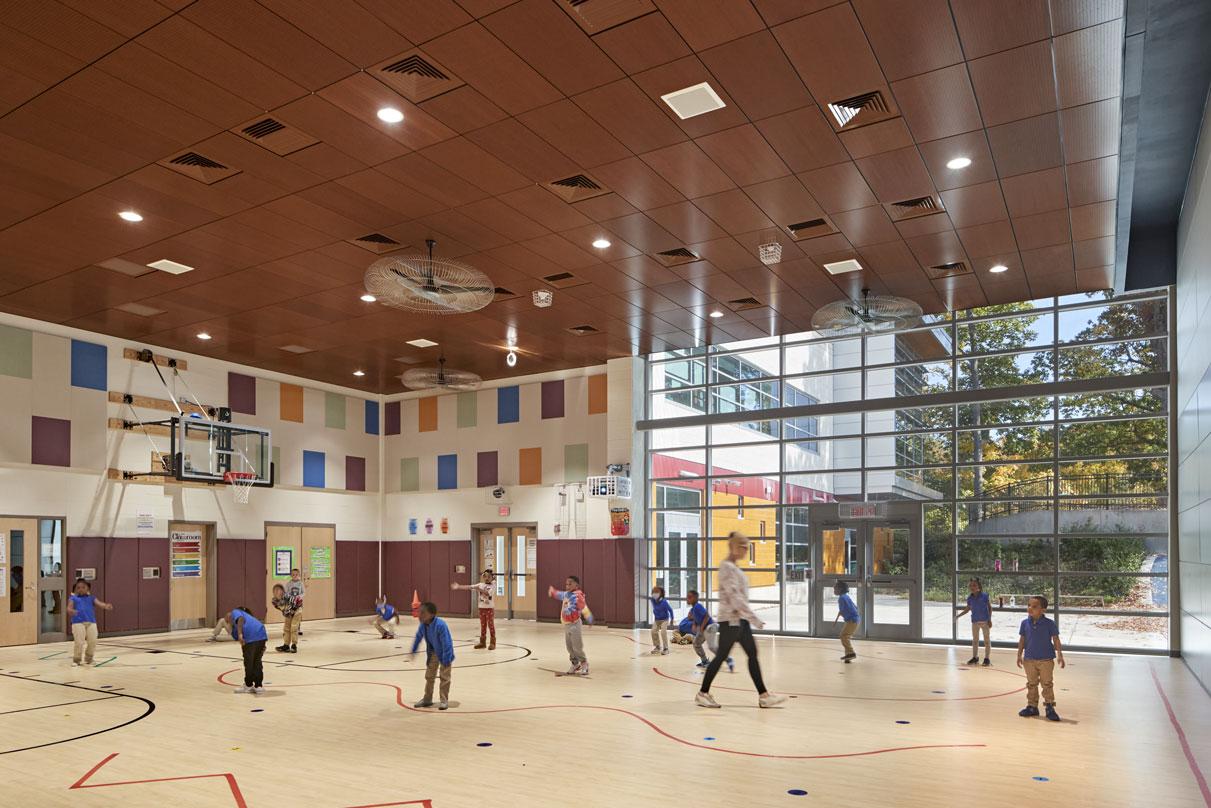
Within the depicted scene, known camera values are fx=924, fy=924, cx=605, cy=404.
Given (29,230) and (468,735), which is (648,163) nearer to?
(468,735)

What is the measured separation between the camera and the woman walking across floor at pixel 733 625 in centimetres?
995

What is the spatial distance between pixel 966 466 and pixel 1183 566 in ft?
12.9

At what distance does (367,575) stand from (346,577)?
2.41ft

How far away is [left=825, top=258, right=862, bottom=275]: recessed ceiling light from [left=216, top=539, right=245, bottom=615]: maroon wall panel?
14.0 meters

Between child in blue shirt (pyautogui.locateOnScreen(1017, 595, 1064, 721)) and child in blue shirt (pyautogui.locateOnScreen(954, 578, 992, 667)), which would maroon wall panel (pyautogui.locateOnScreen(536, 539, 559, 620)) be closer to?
child in blue shirt (pyautogui.locateOnScreen(954, 578, 992, 667))

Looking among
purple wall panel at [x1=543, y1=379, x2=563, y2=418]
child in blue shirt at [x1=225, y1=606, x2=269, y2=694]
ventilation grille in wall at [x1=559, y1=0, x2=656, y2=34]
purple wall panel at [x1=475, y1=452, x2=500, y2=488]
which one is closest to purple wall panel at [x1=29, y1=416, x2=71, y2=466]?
child in blue shirt at [x1=225, y1=606, x2=269, y2=694]

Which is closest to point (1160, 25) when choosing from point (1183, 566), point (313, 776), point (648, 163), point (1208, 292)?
point (1208, 292)

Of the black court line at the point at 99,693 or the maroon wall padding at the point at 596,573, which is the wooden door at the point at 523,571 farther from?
the black court line at the point at 99,693

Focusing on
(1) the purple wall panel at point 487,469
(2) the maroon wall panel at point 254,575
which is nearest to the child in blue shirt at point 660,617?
(1) the purple wall panel at point 487,469

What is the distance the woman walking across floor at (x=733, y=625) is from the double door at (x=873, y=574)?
25.2 ft

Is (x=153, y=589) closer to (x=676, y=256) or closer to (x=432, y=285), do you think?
(x=432, y=285)

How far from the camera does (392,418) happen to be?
2412 cm

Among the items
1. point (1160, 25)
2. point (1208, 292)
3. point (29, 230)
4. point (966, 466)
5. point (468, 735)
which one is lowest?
point (468, 735)

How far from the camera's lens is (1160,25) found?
836 cm
